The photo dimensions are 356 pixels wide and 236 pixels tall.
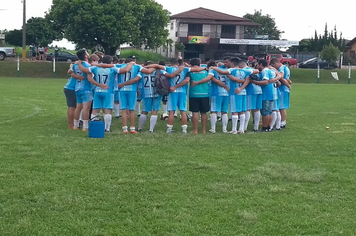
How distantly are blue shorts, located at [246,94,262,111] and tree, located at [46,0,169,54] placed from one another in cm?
3152

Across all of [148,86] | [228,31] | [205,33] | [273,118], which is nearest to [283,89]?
[273,118]

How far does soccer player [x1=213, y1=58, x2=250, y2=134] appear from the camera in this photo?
1172 centimetres

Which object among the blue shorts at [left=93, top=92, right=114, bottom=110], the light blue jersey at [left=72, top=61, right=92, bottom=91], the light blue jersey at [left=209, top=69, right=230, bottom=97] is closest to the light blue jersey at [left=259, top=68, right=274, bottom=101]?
the light blue jersey at [left=209, top=69, right=230, bottom=97]

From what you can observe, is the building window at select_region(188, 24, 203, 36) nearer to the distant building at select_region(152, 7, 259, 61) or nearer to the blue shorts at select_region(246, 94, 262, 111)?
the distant building at select_region(152, 7, 259, 61)

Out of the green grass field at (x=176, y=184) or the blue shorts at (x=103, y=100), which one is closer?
the green grass field at (x=176, y=184)

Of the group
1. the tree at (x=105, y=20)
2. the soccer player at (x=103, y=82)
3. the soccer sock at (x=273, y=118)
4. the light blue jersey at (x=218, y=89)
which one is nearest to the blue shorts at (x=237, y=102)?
the light blue jersey at (x=218, y=89)

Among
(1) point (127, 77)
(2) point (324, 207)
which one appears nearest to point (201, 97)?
(1) point (127, 77)

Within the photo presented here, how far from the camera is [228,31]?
66.8m

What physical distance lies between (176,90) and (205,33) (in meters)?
55.3

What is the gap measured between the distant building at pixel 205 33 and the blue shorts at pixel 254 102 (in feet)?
166

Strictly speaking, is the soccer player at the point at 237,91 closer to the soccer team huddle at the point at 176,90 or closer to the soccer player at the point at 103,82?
the soccer team huddle at the point at 176,90

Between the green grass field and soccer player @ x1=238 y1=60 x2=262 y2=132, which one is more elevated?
soccer player @ x1=238 y1=60 x2=262 y2=132

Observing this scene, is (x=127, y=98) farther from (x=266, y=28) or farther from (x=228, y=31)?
(x=266, y=28)

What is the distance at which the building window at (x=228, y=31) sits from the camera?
6638 cm
